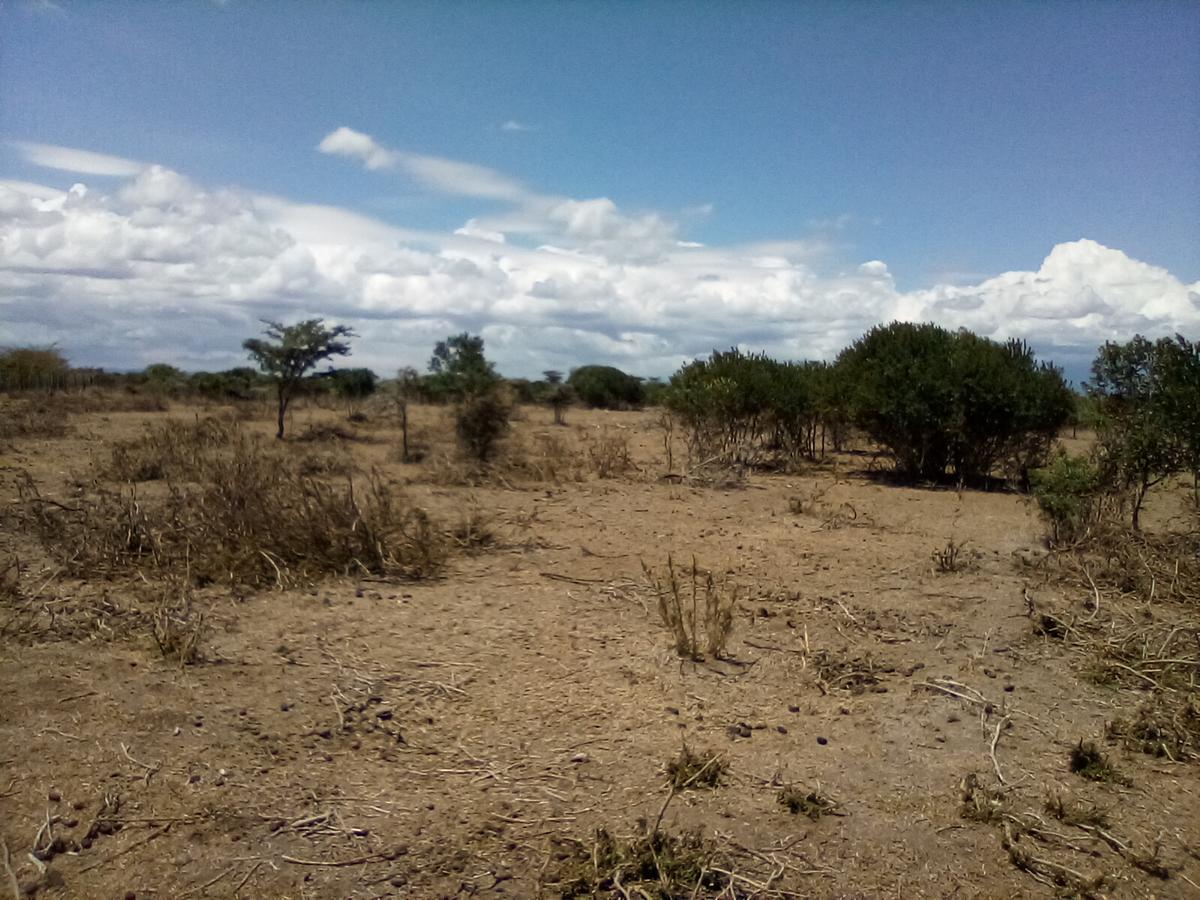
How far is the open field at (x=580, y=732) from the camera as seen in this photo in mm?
3695

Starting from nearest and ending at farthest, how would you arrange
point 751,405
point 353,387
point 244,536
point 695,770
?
point 695,770
point 244,536
point 751,405
point 353,387

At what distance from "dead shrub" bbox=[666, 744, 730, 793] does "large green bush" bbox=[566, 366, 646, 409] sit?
40.5 m

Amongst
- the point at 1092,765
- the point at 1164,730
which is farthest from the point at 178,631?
the point at 1164,730

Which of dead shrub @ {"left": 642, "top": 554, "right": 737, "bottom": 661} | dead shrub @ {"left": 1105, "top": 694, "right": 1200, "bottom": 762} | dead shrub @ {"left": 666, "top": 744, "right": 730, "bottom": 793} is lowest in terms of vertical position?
dead shrub @ {"left": 666, "top": 744, "right": 730, "bottom": 793}

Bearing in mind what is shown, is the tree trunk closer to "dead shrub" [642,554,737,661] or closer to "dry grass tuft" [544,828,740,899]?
"dead shrub" [642,554,737,661]

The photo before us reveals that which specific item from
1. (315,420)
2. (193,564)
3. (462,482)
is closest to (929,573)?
(193,564)

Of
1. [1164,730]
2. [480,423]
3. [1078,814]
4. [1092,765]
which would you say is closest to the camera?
[1078,814]

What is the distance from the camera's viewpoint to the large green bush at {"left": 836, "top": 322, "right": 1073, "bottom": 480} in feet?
49.7

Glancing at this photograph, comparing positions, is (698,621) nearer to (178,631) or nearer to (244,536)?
(178,631)

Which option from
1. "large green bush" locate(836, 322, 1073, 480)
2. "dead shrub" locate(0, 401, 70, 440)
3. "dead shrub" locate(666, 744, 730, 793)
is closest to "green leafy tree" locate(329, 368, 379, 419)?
"dead shrub" locate(0, 401, 70, 440)

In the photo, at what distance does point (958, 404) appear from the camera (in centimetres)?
1528

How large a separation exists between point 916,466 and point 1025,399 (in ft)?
7.63

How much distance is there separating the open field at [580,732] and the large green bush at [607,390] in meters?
36.5

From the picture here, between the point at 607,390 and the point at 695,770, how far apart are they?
4102cm
